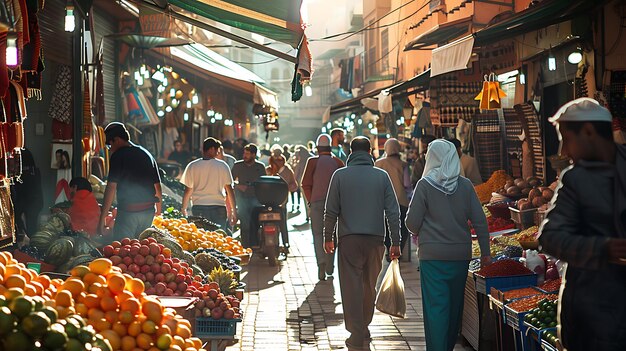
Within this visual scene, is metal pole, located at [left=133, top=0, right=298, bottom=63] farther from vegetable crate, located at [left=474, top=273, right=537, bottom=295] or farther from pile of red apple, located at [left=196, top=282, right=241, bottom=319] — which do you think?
pile of red apple, located at [left=196, top=282, right=241, bottom=319]

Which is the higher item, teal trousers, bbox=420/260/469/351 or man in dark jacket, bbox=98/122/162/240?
man in dark jacket, bbox=98/122/162/240

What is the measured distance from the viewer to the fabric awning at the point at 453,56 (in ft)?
41.3

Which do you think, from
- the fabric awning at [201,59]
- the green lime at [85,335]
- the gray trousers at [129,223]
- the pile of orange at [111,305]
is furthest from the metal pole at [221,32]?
the fabric awning at [201,59]

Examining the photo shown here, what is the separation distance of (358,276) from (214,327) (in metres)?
2.36

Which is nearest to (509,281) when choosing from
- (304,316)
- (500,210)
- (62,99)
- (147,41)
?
(304,316)

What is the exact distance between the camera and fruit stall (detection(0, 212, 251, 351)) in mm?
5098

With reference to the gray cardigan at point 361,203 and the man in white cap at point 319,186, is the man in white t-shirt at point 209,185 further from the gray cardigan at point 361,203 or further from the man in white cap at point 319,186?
the gray cardigan at point 361,203

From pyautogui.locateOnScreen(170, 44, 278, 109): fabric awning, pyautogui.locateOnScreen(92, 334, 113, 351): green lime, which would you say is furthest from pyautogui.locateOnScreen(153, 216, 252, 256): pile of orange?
pyautogui.locateOnScreen(170, 44, 278, 109): fabric awning

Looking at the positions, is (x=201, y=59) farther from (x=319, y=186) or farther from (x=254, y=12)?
(x=254, y=12)

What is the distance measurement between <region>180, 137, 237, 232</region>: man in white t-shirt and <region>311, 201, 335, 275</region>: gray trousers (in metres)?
1.45

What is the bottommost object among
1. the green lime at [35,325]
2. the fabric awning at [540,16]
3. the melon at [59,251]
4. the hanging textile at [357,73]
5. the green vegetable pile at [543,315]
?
the green vegetable pile at [543,315]

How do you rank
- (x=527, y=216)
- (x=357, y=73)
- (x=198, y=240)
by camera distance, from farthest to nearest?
(x=357, y=73)
(x=527, y=216)
(x=198, y=240)

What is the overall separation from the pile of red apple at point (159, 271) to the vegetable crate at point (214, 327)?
0.11 m

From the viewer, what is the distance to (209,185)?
14359 millimetres
